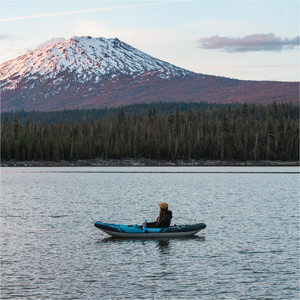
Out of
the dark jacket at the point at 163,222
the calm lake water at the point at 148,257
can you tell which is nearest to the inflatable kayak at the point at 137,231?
the dark jacket at the point at 163,222

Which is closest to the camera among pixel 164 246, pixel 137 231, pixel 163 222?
pixel 164 246

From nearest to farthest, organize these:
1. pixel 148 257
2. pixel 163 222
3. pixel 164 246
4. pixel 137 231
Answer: pixel 148 257
pixel 164 246
pixel 137 231
pixel 163 222

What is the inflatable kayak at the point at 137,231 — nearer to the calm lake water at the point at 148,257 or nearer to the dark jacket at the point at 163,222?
the dark jacket at the point at 163,222

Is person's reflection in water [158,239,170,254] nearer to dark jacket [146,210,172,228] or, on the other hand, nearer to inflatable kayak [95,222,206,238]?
inflatable kayak [95,222,206,238]

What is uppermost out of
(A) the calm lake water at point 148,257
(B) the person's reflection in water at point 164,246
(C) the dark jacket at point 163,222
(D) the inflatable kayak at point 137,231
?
(C) the dark jacket at point 163,222

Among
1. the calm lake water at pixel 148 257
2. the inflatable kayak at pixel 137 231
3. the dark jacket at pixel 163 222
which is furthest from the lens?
the dark jacket at pixel 163 222

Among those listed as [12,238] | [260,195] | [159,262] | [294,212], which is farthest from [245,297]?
[260,195]

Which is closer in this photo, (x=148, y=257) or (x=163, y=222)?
(x=148, y=257)

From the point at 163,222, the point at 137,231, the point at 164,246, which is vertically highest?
the point at 163,222

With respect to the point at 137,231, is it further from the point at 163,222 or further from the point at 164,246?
the point at 164,246

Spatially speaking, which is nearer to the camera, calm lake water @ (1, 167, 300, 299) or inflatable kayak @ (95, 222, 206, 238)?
calm lake water @ (1, 167, 300, 299)

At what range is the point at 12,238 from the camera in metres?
39.3

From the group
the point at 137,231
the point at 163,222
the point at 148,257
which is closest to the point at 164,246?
the point at 163,222

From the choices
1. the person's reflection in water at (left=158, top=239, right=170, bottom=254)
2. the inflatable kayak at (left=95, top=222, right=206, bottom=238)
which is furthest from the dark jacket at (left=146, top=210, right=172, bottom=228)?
the person's reflection in water at (left=158, top=239, right=170, bottom=254)
